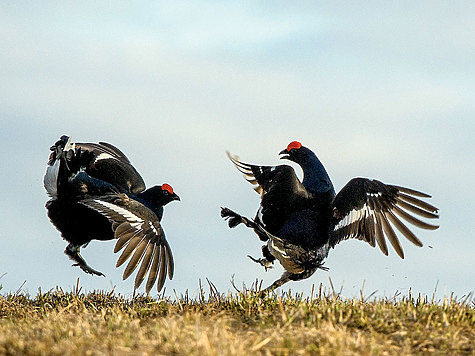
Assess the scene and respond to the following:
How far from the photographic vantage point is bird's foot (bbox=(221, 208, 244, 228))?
8.05m

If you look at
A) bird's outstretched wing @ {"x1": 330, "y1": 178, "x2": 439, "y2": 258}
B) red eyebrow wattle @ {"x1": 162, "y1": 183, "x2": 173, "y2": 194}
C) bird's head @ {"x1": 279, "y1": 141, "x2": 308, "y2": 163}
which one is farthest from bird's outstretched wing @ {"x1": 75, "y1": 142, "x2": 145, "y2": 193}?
bird's outstretched wing @ {"x1": 330, "y1": 178, "x2": 439, "y2": 258}

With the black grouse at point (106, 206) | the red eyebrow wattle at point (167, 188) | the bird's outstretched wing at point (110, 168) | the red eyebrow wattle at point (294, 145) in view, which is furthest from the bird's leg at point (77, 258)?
the red eyebrow wattle at point (294, 145)

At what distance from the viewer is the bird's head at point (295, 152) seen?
9.32 metres

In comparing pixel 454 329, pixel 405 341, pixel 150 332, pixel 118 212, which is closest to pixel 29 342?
pixel 150 332

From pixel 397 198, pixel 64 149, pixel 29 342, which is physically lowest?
pixel 29 342

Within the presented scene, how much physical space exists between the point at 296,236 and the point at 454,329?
3135 mm

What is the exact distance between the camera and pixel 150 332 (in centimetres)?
520

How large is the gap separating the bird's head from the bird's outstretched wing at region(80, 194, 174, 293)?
209 centimetres

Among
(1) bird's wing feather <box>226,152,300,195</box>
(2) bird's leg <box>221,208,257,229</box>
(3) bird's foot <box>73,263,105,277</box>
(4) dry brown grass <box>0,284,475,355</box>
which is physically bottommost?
(4) dry brown grass <box>0,284,475,355</box>

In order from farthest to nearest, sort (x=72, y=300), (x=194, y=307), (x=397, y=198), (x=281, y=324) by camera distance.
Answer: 1. (x=397, y=198)
2. (x=72, y=300)
3. (x=194, y=307)
4. (x=281, y=324)

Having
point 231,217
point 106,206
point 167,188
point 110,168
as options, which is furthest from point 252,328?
point 110,168

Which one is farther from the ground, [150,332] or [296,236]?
[296,236]

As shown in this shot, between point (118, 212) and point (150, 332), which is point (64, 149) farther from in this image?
point (150, 332)

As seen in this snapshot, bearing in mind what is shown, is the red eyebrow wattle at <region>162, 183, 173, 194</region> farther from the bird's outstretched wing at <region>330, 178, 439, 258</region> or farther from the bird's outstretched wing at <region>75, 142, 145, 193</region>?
the bird's outstretched wing at <region>330, 178, 439, 258</region>
